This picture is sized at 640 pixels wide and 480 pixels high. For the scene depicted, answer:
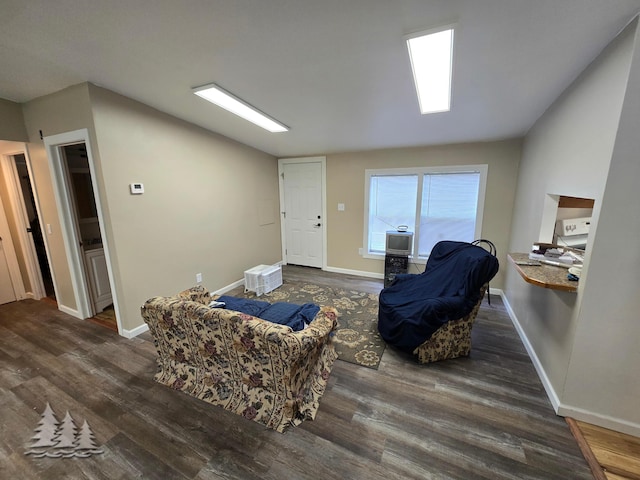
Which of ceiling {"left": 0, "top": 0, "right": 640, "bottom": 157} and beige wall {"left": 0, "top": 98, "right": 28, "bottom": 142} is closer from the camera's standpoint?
ceiling {"left": 0, "top": 0, "right": 640, "bottom": 157}

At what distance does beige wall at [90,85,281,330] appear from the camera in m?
2.37

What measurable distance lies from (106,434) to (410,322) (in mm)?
2367

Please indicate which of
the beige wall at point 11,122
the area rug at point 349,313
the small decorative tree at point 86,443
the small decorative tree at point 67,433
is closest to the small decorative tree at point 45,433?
the small decorative tree at point 67,433

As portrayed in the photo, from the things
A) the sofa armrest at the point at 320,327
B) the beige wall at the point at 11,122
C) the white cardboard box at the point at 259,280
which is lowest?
the white cardboard box at the point at 259,280

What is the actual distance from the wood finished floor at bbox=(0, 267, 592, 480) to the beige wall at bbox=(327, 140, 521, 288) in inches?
76.7

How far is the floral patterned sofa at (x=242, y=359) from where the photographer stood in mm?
1513

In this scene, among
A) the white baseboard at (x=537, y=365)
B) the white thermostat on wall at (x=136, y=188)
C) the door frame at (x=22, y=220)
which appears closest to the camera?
the white baseboard at (x=537, y=365)

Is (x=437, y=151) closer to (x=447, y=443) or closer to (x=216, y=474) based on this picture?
(x=447, y=443)

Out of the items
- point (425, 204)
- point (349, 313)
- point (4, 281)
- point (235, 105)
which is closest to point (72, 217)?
point (4, 281)

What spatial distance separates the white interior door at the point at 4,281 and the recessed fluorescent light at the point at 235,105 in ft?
12.2

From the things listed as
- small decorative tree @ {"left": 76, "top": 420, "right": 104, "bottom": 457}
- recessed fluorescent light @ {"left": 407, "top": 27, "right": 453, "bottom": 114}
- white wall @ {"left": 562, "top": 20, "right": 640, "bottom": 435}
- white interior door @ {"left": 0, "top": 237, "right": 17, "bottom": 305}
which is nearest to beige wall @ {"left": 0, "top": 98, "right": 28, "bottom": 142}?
white interior door @ {"left": 0, "top": 237, "right": 17, "bottom": 305}

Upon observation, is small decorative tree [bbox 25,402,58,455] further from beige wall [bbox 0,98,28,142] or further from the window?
the window

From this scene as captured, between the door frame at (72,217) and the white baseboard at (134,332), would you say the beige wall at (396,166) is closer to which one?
the white baseboard at (134,332)

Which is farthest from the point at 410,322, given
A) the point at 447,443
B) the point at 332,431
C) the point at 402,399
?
the point at 332,431
